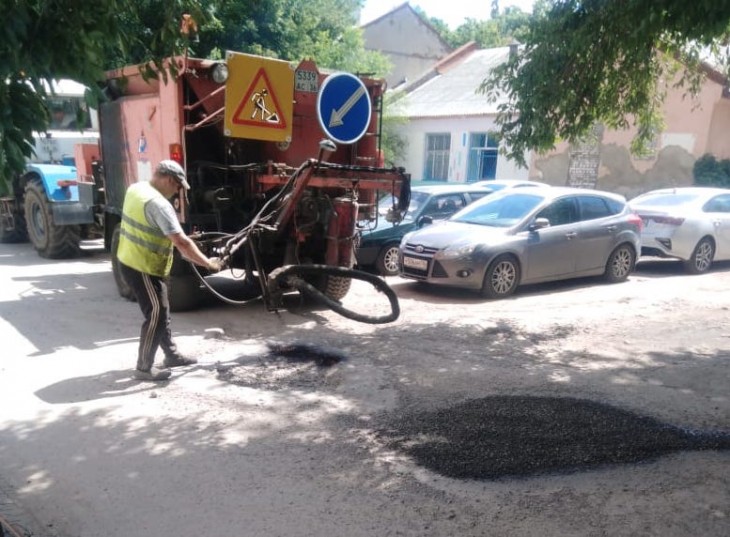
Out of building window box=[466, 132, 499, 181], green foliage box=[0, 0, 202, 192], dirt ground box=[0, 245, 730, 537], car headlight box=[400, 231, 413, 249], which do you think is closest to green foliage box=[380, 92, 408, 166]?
building window box=[466, 132, 499, 181]

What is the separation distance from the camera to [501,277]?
8867 millimetres

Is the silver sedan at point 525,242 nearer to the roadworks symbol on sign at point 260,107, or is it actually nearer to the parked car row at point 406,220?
the parked car row at point 406,220

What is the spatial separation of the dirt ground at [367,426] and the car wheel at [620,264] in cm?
267

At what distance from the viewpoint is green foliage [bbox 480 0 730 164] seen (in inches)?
239

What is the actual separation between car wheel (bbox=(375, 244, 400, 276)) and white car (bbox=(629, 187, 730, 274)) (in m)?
4.93

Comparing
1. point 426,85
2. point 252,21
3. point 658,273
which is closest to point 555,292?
point 658,273

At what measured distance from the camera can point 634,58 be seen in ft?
21.8

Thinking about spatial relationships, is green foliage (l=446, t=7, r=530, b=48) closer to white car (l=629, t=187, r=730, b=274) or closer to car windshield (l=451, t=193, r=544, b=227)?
white car (l=629, t=187, r=730, b=274)

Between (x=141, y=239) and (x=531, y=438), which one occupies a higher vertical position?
(x=141, y=239)

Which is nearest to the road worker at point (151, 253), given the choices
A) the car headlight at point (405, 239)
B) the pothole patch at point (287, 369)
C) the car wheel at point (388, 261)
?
the pothole patch at point (287, 369)

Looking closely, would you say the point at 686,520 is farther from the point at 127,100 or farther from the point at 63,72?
the point at 127,100

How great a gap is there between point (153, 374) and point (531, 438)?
9.96ft

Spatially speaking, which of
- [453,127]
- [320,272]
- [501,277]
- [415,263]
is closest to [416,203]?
[415,263]

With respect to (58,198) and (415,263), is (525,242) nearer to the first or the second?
(415,263)
